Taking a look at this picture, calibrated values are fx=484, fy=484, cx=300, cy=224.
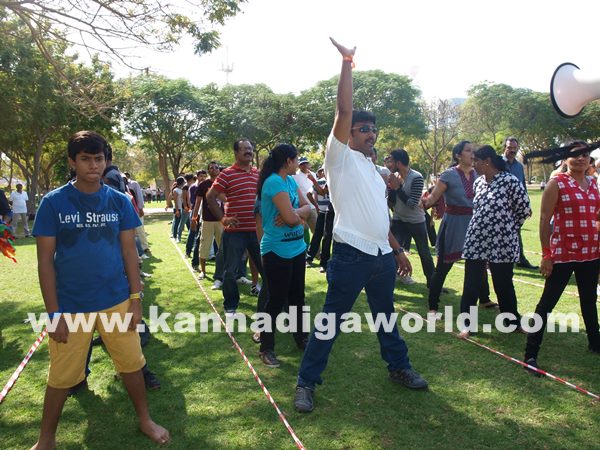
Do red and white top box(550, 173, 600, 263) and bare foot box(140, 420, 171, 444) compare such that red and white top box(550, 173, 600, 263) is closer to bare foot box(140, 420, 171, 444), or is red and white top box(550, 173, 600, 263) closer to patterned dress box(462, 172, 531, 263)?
patterned dress box(462, 172, 531, 263)

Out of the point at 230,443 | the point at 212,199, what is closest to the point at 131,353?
the point at 230,443

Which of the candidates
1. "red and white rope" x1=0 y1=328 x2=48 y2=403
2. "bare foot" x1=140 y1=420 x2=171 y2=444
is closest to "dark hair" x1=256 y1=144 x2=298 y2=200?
"bare foot" x1=140 y1=420 x2=171 y2=444

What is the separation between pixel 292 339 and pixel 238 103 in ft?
102

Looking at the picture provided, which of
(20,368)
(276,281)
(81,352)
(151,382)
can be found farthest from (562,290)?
(20,368)

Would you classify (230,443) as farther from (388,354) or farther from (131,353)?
(388,354)

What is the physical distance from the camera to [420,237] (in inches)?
257

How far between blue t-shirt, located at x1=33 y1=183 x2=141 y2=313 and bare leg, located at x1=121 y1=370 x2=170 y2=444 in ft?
1.66

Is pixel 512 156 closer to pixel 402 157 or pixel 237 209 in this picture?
pixel 402 157

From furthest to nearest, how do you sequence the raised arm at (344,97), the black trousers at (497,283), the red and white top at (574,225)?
the black trousers at (497,283) → the red and white top at (574,225) → the raised arm at (344,97)

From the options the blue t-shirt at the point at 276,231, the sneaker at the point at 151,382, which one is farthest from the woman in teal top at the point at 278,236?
the sneaker at the point at 151,382

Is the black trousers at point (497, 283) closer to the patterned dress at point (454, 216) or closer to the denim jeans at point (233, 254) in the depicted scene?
the patterned dress at point (454, 216)

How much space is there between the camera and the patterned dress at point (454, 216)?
5.38 m

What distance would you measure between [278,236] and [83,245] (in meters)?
1.78

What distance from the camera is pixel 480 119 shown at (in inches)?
1874
